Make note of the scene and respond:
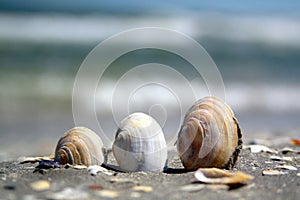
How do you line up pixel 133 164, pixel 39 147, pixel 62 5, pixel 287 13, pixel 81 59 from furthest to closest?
1. pixel 287 13
2. pixel 62 5
3. pixel 81 59
4. pixel 39 147
5. pixel 133 164

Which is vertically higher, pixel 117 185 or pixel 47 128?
pixel 47 128

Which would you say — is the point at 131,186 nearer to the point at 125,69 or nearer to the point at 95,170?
the point at 95,170

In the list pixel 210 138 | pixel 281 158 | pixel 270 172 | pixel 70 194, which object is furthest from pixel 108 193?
pixel 281 158

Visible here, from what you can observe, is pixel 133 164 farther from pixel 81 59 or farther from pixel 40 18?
pixel 40 18

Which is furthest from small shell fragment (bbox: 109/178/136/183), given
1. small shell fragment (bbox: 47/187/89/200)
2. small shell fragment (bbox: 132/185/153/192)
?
small shell fragment (bbox: 47/187/89/200)

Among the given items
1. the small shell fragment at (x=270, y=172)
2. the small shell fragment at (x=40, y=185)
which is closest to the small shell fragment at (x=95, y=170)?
the small shell fragment at (x=40, y=185)

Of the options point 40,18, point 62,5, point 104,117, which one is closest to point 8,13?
point 40,18
